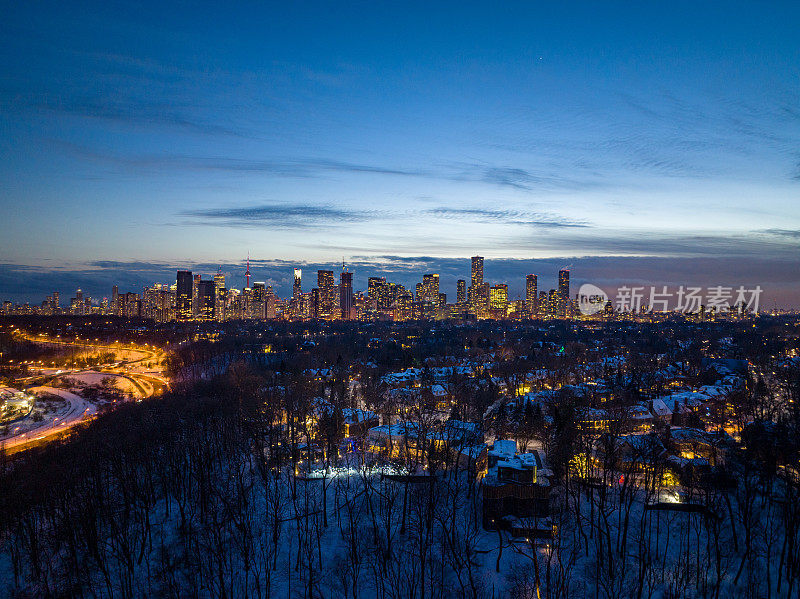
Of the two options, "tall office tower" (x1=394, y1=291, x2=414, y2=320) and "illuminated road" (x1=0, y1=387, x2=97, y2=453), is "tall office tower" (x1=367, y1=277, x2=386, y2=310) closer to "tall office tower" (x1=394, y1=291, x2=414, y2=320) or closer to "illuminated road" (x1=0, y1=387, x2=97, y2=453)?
"tall office tower" (x1=394, y1=291, x2=414, y2=320)

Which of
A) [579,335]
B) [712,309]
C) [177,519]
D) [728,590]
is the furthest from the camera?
[712,309]

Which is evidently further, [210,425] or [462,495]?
[210,425]

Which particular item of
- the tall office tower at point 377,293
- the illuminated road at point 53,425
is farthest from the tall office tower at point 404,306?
the illuminated road at point 53,425

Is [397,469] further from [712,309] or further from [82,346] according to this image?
[712,309]

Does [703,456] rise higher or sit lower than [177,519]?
higher

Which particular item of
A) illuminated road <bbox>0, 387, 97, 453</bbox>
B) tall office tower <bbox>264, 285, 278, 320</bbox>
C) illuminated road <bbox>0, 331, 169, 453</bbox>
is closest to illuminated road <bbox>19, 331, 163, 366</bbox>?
illuminated road <bbox>0, 331, 169, 453</bbox>

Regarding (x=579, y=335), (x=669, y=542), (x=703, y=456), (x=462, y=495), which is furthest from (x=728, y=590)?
(x=579, y=335)

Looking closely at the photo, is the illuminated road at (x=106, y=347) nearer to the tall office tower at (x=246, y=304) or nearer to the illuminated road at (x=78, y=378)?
the illuminated road at (x=78, y=378)
